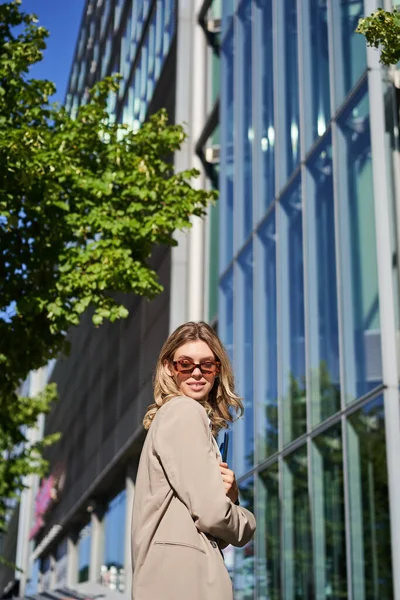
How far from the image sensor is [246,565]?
14352 mm

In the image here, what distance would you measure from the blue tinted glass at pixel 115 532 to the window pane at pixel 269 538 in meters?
13.5

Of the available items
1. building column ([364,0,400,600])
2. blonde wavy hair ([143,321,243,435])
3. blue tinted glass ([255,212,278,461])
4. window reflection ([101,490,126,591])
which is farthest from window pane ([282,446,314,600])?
window reflection ([101,490,126,591])

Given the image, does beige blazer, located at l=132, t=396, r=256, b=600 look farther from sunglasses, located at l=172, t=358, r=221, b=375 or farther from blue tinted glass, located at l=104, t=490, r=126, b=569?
blue tinted glass, located at l=104, t=490, r=126, b=569

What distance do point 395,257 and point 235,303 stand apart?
23.1ft

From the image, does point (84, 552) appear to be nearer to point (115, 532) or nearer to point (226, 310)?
point (115, 532)

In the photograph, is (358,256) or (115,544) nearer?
(358,256)

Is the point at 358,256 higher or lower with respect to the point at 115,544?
lower

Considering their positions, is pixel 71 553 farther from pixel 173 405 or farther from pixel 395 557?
pixel 173 405

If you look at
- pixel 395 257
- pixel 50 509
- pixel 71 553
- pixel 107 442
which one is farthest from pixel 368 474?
pixel 50 509

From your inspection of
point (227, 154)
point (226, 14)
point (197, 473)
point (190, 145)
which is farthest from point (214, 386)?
point (190, 145)

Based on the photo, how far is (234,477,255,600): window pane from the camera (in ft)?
46.1

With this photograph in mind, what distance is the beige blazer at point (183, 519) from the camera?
2605mm

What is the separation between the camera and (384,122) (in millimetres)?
10016

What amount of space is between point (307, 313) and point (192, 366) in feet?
30.3
